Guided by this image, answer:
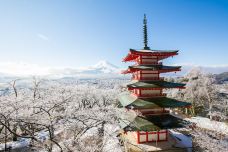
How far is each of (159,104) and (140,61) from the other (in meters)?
3.95

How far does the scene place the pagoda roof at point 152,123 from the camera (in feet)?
46.8

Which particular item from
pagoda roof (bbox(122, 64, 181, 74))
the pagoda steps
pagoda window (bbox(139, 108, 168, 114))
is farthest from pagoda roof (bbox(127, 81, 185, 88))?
the pagoda steps

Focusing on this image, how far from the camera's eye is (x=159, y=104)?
49.1 feet

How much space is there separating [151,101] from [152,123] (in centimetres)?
176

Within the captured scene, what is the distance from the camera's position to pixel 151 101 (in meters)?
15.4

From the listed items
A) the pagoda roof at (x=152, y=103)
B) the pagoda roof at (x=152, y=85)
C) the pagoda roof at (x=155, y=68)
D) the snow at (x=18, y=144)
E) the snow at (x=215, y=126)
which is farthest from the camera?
the snow at (x=215, y=126)

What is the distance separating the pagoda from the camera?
48.4 feet

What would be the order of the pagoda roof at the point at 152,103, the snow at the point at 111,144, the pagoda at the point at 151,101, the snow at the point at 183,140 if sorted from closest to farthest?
the pagoda roof at the point at 152,103 < the pagoda at the point at 151,101 < the snow at the point at 183,140 < the snow at the point at 111,144

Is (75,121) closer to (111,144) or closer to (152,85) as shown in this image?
(111,144)

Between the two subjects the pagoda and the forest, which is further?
the forest

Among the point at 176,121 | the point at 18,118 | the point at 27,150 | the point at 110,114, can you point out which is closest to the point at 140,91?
the point at 176,121

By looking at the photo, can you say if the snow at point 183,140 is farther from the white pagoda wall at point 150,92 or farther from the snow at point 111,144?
the snow at point 111,144

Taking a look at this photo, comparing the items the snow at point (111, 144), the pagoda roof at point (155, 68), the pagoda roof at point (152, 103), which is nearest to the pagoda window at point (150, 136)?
the snow at point (111, 144)

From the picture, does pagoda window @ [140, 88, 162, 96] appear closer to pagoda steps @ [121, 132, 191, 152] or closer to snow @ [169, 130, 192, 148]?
pagoda steps @ [121, 132, 191, 152]
